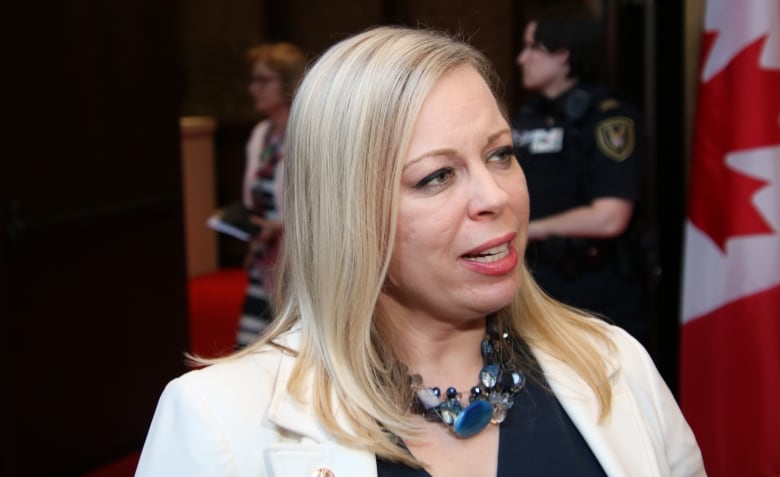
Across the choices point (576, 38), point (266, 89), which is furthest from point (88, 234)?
point (576, 38)

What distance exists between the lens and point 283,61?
4.86 meters

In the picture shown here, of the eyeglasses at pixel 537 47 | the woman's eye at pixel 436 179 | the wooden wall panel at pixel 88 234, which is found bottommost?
the wooden wall panel at pixel 88 234

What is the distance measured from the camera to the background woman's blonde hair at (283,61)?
→ 4.82 metres

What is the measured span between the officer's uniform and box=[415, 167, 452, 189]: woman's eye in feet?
5.98

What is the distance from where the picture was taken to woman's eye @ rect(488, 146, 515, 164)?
5.01ft

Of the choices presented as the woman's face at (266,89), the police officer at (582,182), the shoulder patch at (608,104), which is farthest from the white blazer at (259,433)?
the woman's face at (266,89)

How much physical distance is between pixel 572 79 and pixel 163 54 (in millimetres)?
1621

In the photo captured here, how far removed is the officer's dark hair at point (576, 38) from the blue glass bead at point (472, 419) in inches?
82.7

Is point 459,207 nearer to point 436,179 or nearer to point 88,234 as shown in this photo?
point 436,179

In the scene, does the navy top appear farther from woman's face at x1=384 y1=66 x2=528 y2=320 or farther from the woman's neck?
woman's face at x1=384 y1=66 x2=528 y2=320

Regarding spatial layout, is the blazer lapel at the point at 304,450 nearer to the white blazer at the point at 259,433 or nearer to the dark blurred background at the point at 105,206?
the white blazer at the point at 259,433

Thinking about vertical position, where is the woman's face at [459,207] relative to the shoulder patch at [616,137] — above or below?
above

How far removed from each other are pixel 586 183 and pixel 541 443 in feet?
6.15

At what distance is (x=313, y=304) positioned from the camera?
61.5 inches
